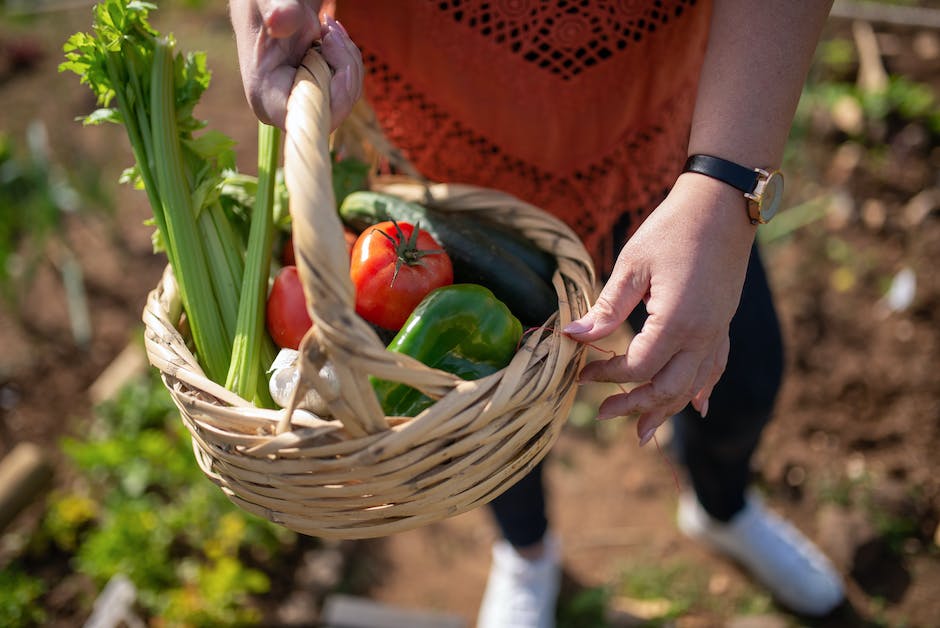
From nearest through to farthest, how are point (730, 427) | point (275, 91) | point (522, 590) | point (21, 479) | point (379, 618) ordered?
point (275, 91) → point (730, 427) → point (379, 618) → point (522, 590) → point (21, 479)

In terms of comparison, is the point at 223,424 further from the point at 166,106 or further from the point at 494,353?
the point at 166,106

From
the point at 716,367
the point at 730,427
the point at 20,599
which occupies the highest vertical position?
the point at 716,367

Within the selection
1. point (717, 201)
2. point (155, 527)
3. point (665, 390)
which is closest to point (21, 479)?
point (155, 527)

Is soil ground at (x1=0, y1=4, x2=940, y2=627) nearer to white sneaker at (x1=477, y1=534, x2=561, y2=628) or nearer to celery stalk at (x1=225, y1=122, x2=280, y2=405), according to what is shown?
white sneaker at (x1=477, y1=534, x2=561, y2=628)

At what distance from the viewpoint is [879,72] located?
3.59 m

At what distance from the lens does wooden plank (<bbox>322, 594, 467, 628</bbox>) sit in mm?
2133

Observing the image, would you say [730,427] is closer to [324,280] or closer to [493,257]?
[493,257]

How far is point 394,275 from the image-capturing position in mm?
1362

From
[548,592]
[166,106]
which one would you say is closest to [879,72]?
[548,592]

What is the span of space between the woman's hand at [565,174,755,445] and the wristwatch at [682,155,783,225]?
1 cm

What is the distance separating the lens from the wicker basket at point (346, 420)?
0.96 meters

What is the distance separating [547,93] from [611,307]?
1.67 ft

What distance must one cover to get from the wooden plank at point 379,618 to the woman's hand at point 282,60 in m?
1.54

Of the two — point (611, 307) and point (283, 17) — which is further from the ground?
point (283, 17)
